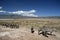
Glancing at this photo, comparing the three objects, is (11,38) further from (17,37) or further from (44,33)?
(44,33)

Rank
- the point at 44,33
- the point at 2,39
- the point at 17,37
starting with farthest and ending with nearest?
the point at 44,33, the point at 17,37, the point at 2,39

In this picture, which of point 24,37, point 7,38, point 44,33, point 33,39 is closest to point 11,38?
point 7,38

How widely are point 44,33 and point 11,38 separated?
29.5ft

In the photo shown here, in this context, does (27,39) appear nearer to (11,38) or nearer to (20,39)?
(20,39)

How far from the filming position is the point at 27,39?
17.0 meters

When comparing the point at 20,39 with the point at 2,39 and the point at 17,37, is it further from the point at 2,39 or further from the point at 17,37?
the point at 2,39

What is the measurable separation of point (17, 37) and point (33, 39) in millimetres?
2131

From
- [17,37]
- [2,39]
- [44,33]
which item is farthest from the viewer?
[44,33]

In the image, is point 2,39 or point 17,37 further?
point 17,37

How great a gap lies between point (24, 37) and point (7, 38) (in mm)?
2312

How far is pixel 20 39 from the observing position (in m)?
16.4

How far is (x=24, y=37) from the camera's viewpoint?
17297 millimetres

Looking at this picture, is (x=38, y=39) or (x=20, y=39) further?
(x=38, y=39)

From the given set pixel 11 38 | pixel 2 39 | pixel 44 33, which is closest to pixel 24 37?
pixel 11 38
